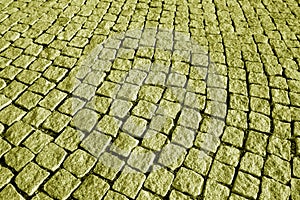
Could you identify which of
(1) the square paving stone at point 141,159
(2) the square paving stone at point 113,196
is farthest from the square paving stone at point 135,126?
(2) the square paving stone at point 113,196

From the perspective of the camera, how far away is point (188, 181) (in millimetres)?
2945

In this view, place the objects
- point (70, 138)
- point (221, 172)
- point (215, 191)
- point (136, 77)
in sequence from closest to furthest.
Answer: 1. point (215, 191)
2. point (221, 172)
3. point (70, 138)
4. point (136, 77)

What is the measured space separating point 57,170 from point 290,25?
491cm

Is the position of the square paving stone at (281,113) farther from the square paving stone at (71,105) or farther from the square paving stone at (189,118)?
the square paving stone at (71,105)

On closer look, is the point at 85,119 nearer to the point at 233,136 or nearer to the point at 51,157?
the point at 51,157

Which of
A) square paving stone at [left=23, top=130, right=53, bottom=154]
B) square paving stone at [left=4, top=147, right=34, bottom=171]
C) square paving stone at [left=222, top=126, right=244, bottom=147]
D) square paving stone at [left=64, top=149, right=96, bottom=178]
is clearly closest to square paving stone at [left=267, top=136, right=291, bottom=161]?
square paving stone at [left=222, top=126, right=244, bottom=147]

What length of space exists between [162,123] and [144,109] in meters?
0.33

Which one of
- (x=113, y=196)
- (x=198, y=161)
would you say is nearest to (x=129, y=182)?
(x=113, y=196)

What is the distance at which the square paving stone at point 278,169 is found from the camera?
300 cm

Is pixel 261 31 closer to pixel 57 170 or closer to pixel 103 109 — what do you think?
pixel 103 109

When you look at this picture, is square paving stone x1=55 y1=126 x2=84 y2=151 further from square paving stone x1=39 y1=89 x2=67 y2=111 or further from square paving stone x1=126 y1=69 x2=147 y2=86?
square paving stone x1=126 y1=69 x2=147 y2=86

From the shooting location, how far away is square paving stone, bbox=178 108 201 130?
3488mm

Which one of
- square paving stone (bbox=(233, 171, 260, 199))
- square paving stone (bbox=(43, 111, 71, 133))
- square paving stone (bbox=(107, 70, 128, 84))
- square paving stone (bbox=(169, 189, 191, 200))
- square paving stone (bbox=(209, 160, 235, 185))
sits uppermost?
square paving stone (bbox=(107, 70, 128, 84))

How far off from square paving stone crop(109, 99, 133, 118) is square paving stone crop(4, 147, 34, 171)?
1086 millimetres
